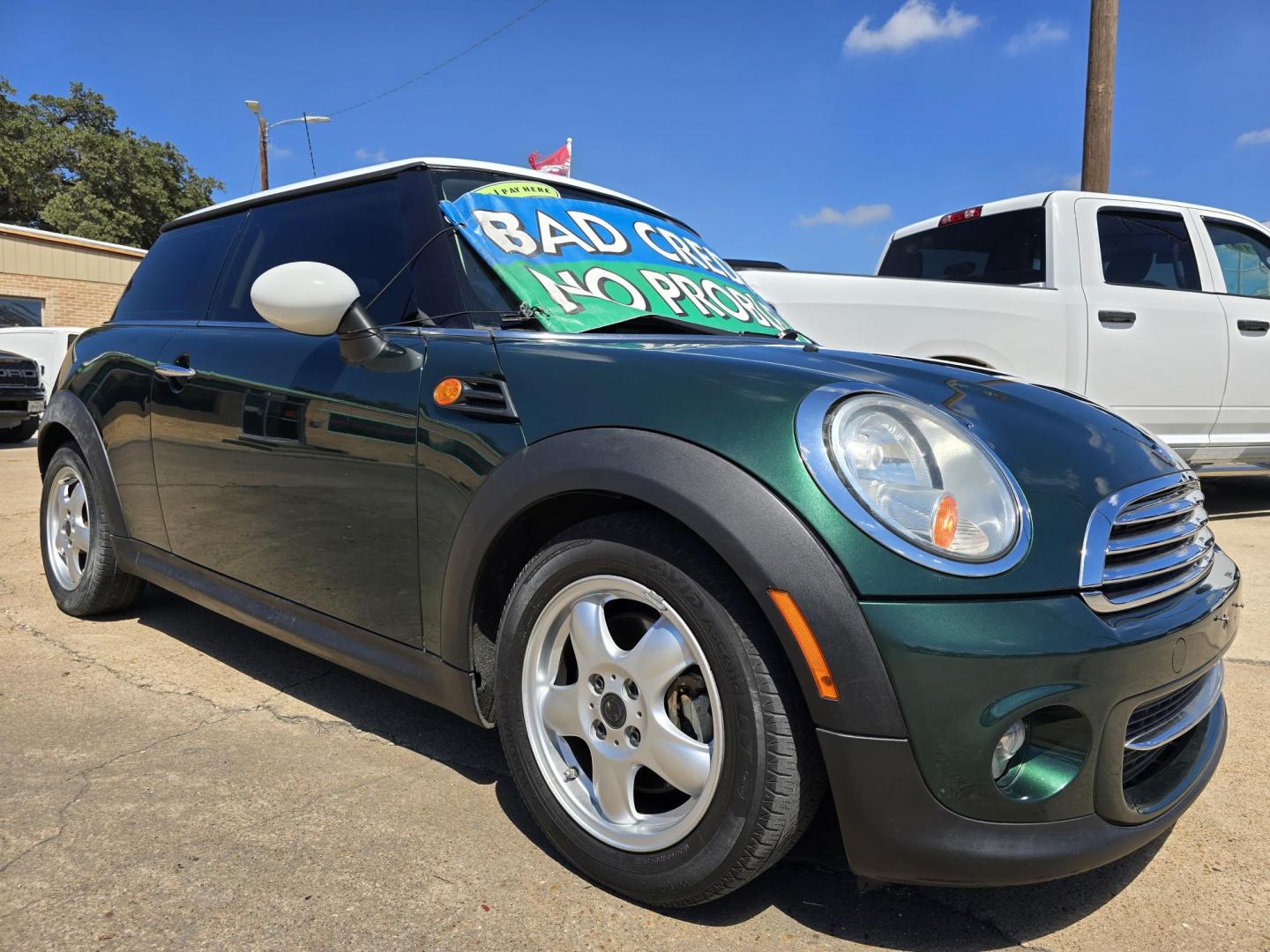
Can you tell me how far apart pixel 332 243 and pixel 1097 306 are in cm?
434

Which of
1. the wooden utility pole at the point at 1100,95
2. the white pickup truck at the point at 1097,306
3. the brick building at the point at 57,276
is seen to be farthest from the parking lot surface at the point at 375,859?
the brick building at the point at 57,276

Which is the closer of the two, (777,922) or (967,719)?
(967,719)

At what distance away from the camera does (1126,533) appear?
1.71m

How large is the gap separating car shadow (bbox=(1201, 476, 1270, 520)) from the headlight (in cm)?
489

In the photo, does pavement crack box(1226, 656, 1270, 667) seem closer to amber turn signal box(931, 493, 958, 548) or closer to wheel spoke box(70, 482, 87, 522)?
amber turn signal box(931, 493, 958, 548)

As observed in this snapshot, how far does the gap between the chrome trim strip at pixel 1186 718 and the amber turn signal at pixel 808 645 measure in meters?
0.56

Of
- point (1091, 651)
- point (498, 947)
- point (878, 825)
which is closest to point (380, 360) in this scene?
point (498, 947)

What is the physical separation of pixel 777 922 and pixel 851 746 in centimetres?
52

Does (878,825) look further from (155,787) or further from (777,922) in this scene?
(155,787)

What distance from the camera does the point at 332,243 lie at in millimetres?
2799

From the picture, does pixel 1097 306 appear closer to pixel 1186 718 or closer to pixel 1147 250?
pixel 1147 250

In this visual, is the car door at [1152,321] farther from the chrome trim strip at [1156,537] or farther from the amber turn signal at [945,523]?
the amber turn signal at [945,523]

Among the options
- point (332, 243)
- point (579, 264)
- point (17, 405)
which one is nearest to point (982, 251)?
point (579, 264)

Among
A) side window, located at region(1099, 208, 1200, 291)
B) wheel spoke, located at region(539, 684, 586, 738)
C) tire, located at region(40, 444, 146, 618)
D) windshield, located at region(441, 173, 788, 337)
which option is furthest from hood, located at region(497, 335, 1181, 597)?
side window, located at region(1099, 208, 1200, 291)
